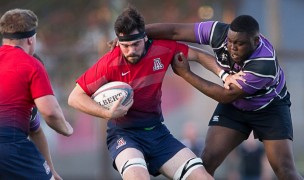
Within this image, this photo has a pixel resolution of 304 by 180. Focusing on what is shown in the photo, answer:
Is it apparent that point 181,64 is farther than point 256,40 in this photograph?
Yes

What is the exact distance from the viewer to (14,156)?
24.4 ft

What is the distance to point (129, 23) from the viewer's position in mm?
7945

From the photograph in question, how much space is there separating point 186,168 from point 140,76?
1009 mm

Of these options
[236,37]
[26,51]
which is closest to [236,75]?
[236,37]

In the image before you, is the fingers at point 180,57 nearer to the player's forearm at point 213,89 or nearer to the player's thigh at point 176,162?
the player's forearm at point 213,89

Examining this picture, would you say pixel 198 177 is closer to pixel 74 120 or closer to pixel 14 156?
pixel 14 156

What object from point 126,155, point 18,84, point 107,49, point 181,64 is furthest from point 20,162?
point 107,49

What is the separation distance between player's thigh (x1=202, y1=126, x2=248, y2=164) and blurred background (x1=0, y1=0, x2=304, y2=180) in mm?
7259

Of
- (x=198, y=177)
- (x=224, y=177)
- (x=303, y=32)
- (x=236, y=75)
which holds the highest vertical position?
(x=236, y=75)

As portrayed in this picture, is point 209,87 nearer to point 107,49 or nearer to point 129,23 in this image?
point 129,23

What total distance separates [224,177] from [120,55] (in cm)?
956

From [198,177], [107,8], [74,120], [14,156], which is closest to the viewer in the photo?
[14,156]

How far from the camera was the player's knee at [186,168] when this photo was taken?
7995 mm

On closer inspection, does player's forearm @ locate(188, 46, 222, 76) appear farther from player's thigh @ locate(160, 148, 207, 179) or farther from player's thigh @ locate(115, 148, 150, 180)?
player's thigh @ locate(115, 148, 150, 180)
